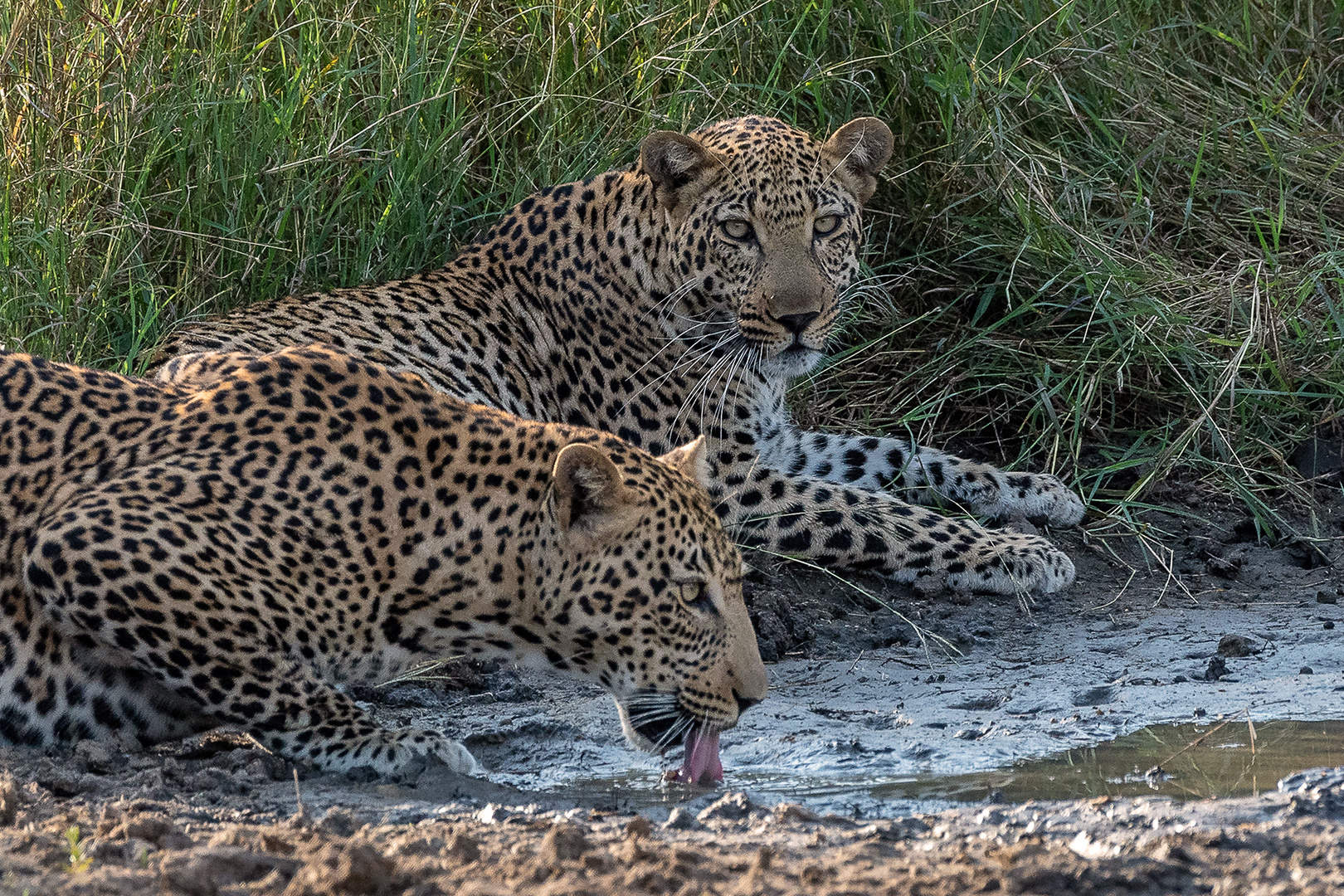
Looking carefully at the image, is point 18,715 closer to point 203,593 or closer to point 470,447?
point 203,593

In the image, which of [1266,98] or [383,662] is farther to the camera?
[1266,98]

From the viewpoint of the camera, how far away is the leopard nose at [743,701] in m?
4.79

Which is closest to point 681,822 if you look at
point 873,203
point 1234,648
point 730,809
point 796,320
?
point 730,809

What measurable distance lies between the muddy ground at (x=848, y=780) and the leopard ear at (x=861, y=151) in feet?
5.54

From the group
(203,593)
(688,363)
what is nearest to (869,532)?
(688,363)

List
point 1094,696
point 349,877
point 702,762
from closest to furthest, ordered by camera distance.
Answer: point 349,877 → point 702,762 → point 1094,696

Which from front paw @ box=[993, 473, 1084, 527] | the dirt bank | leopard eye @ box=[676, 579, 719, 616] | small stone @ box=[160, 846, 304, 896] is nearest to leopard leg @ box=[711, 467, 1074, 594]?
front paw @ box=[993, 473, 1084, 527]

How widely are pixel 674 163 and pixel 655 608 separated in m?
2.70

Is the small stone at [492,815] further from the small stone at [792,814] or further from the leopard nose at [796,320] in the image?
the leopard nose at [796,320]

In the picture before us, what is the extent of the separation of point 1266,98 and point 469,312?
4.42 m

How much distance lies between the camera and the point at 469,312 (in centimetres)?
720

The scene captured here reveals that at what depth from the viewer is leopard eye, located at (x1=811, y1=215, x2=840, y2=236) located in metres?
7.16

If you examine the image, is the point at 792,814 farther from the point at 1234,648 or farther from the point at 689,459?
the point at 1234,648

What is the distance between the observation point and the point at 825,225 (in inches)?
283
